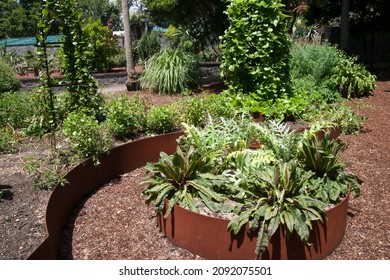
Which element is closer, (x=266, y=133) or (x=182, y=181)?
(x=182, y=181)

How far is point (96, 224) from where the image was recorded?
3.41 m

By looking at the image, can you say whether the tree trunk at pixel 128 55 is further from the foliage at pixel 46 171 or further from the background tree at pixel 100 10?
the background tree at pixel 100 10

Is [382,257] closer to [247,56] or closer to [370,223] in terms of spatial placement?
[370,223]

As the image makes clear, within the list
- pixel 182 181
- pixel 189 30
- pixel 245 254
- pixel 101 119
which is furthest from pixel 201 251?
pixel 189 30

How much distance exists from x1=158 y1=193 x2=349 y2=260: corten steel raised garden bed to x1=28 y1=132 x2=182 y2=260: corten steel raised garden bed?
988mm

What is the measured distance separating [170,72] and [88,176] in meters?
5.30

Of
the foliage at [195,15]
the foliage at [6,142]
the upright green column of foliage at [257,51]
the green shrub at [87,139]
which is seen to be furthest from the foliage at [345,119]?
the foliage at [195,15]

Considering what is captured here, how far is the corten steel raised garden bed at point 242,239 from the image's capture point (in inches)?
104

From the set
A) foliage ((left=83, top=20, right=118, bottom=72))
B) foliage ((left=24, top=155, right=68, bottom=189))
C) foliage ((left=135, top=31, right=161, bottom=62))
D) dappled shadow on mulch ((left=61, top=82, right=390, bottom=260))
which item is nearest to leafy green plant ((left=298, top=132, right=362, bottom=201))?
dappled shadow on mulch ((left=61, top=82, right=390, bottom=260))

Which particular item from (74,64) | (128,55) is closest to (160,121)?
(74,64)

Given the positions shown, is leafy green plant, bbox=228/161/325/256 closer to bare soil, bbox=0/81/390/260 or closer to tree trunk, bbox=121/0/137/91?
bare soil, bbox=0/81/390/260

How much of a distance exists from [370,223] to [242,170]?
1230 mm

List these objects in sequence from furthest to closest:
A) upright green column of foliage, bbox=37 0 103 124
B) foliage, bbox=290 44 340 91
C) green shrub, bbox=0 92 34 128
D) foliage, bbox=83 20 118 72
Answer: foliage, bbox=83 20 118 72 → foliage, bbox=290 44 340 91 → green shrub, bbox=0 92 34 128 → upright green column of foliage, bbox=37 0 103 124

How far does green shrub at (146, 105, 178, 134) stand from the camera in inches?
194
